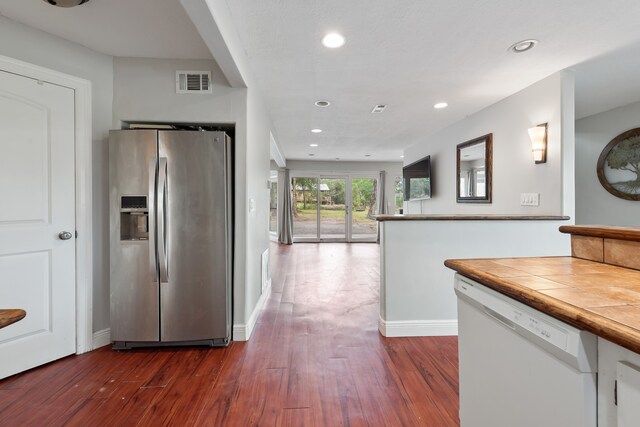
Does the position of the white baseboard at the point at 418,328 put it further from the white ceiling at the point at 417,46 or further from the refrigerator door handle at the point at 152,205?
the white ceiling at the point at 417,46

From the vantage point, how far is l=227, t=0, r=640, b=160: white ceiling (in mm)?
1822

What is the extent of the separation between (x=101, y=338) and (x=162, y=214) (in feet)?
3.77

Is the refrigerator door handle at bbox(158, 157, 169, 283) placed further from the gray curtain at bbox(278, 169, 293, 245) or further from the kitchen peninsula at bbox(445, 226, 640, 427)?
the gray curtain at bbox(278, 169, 293, 245)

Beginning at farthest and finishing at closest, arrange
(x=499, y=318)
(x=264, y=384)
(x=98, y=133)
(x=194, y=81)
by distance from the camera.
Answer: (x=194, y=81)
(x=98, y=133)
(x=264, y=384)
(x=499, y=318)

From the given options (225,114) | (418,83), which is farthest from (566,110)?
(225,114)

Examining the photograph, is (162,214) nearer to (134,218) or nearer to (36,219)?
(134,218)

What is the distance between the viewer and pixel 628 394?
642 mm

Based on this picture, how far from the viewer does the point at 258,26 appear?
6.57 feet

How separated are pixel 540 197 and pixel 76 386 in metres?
4.01

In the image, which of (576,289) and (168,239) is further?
(168,239)

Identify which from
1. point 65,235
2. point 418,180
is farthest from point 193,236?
point 418,180

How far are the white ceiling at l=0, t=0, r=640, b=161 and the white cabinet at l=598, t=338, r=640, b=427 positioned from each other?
1.89m

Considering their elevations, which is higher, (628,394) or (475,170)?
(475,170)

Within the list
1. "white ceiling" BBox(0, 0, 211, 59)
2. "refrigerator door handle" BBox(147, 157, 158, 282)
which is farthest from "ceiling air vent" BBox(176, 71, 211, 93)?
"refrigerator door handle" BBox(147, 157, 158, 282)
